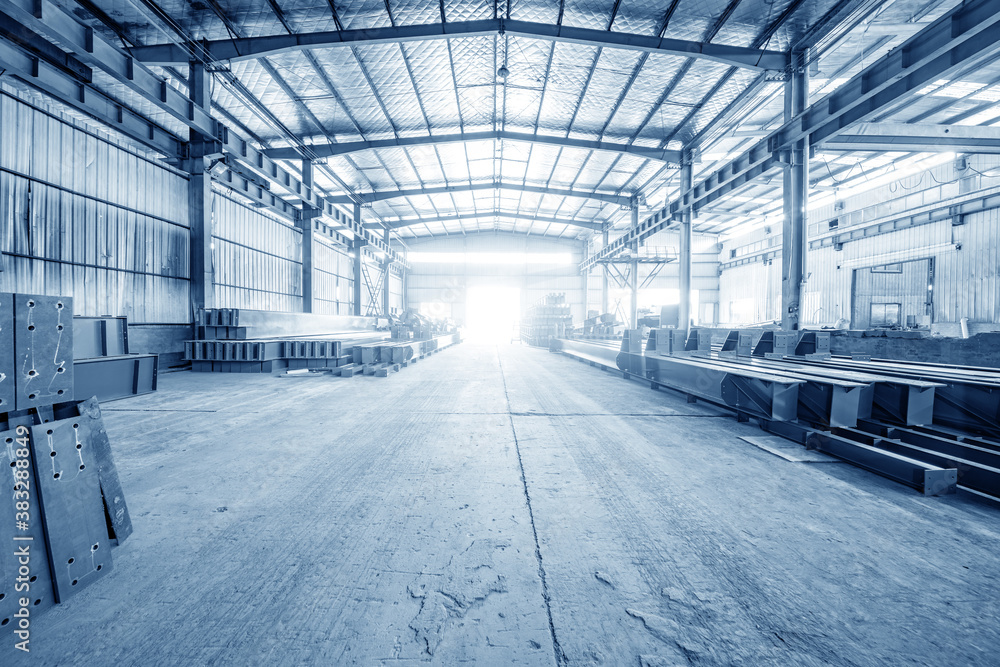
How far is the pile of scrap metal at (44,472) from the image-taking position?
4.39 feet

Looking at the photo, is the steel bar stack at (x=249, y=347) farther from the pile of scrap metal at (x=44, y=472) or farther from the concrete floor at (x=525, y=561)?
the pile of scrap metal at (x=44, y=472)

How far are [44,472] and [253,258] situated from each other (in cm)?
1415

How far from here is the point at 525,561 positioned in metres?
1.68

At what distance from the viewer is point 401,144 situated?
12.3 metres

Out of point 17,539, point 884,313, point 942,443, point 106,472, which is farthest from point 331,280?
point 884,313

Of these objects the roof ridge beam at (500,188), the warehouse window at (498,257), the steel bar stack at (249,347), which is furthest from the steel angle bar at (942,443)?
the warehouse window at (498,257)

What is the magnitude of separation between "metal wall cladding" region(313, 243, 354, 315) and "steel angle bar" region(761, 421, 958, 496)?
691 inches

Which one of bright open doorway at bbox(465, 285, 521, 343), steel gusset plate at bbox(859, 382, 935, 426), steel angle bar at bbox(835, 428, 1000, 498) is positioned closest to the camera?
steel angle bar at bbox(835, 428, 1000, 498)

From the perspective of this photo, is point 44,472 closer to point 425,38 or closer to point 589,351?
point 425,38

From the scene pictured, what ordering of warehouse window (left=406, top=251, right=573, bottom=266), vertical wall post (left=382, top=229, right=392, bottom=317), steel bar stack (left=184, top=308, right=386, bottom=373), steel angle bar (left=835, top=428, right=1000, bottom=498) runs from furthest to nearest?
warehouse window (left=406, top=251, right=573, bottom=266)
vertical wall post (left=382, top=229, right=392, bottom=317)
steel bar stack (left=184, top=308, right=386, bottom=373)
steel angle bar (left=835, top=428, right=1000, bottom=498)

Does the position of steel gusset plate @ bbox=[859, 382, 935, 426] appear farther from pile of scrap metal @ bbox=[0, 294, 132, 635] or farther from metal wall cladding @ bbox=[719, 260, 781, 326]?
metal wall cladding @ bbox=[719, 260, 781, 326]

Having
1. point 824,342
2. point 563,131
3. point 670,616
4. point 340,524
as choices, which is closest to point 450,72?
point 563,131

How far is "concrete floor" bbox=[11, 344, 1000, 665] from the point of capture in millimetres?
1266

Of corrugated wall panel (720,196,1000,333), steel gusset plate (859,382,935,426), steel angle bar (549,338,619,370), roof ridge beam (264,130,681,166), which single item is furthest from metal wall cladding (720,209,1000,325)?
roof ridge beam (264,130,681,166)
